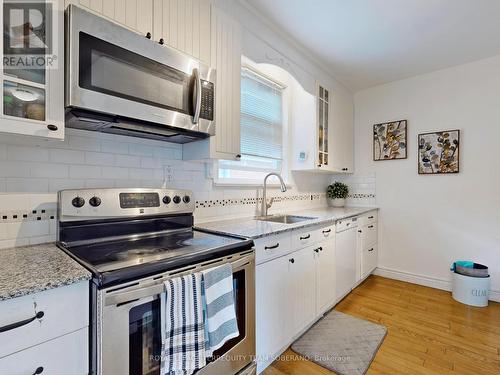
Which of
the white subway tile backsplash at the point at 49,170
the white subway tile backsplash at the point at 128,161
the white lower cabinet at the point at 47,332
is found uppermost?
the white subway tile backsplash at the point at 128,161

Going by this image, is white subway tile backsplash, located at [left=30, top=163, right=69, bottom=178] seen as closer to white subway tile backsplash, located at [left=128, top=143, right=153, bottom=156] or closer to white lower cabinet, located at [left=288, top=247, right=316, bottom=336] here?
white subway tile backsplash, located at [left=128, top=143, right=153, bottom=156]

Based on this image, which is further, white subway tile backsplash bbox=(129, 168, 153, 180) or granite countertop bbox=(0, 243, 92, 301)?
white subway tile backsplash bbox=(129, 168, 153, 180)

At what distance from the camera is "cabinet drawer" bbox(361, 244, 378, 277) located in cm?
305

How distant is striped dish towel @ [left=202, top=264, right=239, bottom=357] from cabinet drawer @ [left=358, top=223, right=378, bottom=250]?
7.16ft

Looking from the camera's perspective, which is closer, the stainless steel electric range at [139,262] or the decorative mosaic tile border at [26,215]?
the stainless steel electric range at [139,262]

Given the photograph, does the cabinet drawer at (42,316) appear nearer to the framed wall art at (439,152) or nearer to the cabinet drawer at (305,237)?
the cabinet drawer at (305,237)

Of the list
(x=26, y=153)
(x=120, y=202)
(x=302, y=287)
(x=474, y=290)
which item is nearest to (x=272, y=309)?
(x=302, y=287)

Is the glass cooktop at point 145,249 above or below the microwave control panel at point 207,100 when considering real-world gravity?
below

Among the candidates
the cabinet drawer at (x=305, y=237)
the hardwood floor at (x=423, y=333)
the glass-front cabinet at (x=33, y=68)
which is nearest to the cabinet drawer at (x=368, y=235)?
the hardwood floor at (x=423, y=333)

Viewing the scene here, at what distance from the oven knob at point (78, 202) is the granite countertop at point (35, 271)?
22 cm

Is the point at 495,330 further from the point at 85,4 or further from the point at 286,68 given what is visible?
the point at 85,4

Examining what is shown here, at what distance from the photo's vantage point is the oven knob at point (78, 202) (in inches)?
48.5

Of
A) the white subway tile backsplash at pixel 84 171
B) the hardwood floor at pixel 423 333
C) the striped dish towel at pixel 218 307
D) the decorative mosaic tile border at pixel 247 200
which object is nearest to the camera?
the striped dish towel at pixel 218 307

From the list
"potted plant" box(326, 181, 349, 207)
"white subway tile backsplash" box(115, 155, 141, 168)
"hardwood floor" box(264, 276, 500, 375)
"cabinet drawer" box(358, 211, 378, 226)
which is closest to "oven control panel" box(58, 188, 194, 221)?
"white subway tile backsplash" box(115, 155, 141, 168)
